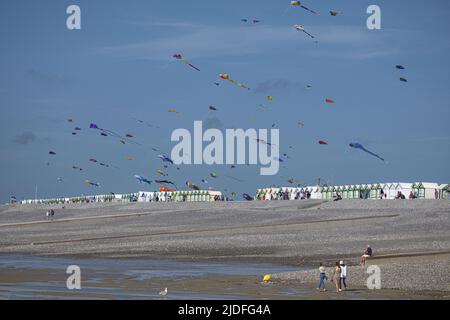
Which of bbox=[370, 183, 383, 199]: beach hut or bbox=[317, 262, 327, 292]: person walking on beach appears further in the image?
bbox=[370, 183, 383, 199]: beach hut

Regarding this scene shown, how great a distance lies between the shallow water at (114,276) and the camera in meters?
30.1

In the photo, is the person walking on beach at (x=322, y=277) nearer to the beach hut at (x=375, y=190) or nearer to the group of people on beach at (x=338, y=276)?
the group of people on beach at (x=338, y=276)

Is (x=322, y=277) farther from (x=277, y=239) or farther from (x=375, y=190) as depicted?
(x=375, y=190)

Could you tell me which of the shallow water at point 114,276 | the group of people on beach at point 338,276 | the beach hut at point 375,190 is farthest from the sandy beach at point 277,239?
the beach hut at point 375,190

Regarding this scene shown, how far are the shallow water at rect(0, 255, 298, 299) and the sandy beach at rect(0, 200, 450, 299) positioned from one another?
73cm

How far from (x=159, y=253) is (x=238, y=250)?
3722 mm

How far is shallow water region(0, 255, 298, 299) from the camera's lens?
3014 centimetres

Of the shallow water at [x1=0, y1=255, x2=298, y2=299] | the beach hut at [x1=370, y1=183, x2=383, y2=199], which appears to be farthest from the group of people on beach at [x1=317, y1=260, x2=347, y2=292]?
the beach hut at [x1=370, y1=183, x2=383, y2=199]

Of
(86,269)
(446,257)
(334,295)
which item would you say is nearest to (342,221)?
(446,257)

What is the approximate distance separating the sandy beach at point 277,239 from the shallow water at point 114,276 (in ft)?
2.39

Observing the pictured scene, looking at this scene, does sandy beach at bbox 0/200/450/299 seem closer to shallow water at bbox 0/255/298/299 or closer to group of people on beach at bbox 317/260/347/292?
group of people on beach at bbox 317/260/347/292

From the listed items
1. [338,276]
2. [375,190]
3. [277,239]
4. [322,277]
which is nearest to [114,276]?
[322,277]
